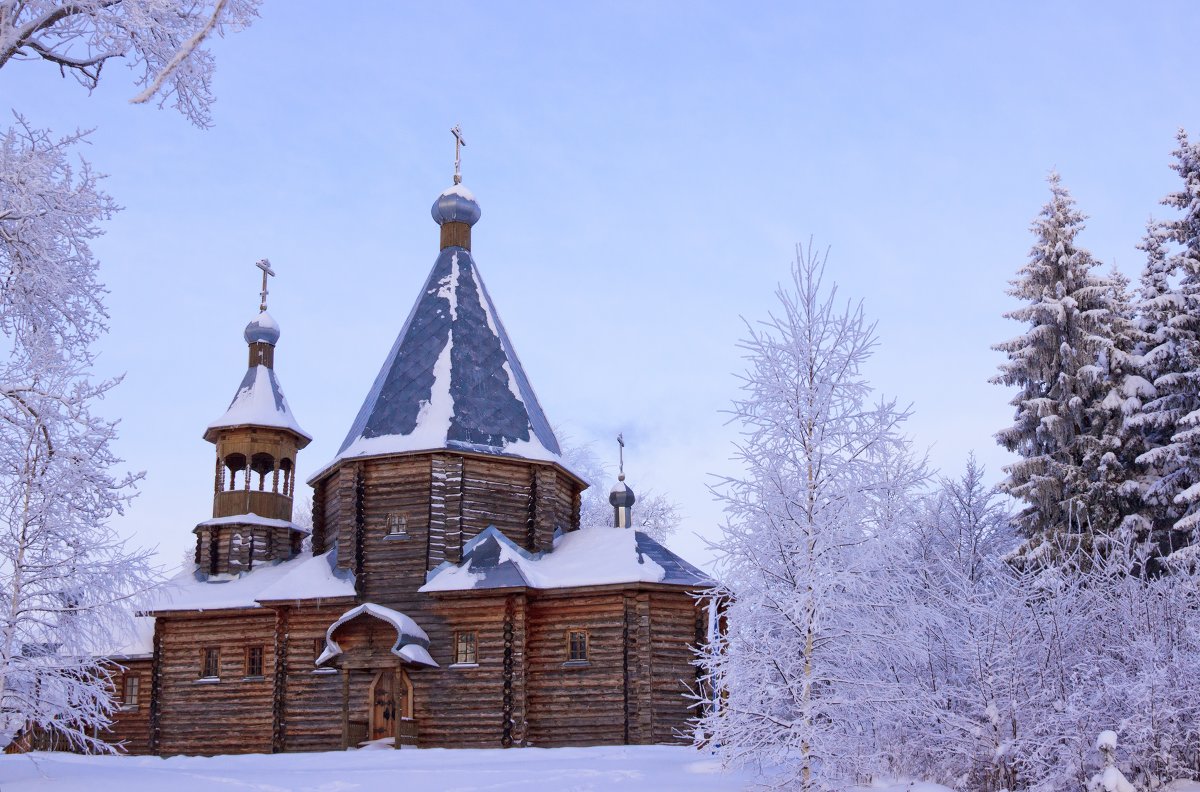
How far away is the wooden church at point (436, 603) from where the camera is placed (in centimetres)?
2258

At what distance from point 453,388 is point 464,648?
6114 mm

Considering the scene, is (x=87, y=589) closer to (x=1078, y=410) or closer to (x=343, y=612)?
(x=343, y=612)

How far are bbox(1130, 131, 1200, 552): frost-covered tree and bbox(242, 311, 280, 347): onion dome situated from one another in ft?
72.6

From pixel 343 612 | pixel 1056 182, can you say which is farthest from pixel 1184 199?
pixel 343 612

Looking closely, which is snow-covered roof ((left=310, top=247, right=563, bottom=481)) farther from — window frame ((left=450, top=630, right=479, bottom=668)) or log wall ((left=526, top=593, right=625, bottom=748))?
window frame ((left=450, top=630, right=479, bottom=668))

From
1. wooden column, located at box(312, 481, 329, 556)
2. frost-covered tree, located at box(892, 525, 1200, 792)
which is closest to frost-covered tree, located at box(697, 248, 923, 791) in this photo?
frost-covered tree, located at box(892, 525, 1200, 792)

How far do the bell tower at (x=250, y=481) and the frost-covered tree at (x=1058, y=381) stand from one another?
59.9 ft

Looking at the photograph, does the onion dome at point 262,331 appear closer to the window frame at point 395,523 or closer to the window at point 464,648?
the window frame at point 395,523

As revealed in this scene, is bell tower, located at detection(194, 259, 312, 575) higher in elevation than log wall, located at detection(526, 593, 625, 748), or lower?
higher

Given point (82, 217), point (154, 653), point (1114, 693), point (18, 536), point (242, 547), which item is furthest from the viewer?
point (242, 547)

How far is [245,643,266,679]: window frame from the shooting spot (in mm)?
25297

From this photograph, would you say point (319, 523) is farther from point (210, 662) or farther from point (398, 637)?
point (398, 637)

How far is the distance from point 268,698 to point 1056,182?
67.8 feet

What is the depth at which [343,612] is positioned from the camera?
24.2 meters
